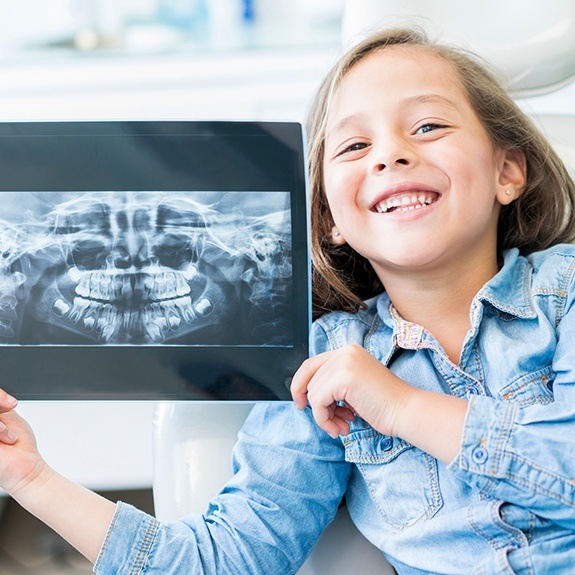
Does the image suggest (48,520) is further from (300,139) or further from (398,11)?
(398,11)

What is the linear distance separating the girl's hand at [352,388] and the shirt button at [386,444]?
7cm

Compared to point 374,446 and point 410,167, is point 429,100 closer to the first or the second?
point 410,167

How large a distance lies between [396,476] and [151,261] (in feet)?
1.19

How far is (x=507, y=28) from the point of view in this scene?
143cm

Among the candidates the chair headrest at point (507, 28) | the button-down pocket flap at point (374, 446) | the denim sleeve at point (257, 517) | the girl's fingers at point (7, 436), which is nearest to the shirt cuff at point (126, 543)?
the denim sleeve at point (257, 517)

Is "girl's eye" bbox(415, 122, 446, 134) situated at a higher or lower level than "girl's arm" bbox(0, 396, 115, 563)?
higher

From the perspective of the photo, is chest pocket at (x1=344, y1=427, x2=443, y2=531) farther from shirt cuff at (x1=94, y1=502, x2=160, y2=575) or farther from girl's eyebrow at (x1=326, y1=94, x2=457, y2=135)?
girl's eyebrow at (x1=326, y1=94, x2=457, y2=135)

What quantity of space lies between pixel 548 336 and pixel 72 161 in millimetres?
551

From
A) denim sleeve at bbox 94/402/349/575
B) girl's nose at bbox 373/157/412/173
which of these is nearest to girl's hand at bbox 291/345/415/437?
denim sleeve at bbox 94/402/349/575

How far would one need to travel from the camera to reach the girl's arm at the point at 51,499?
0.95m

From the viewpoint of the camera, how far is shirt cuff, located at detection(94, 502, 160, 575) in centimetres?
95

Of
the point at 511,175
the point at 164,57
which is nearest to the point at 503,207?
the point at 511,175

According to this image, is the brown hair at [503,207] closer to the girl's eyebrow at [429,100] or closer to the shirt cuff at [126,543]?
the girl's eyebrow at [429,100]

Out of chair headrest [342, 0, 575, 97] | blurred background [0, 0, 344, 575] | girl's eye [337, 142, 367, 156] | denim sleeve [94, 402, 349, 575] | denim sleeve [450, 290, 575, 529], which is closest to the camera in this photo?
denim sleeve [450, 290, 575, 529]
